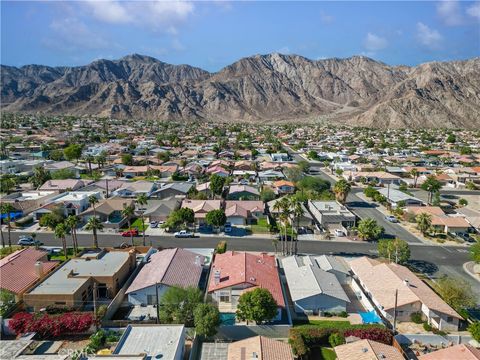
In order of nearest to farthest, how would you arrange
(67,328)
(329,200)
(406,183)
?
(67,328), (329,200), (406,183)

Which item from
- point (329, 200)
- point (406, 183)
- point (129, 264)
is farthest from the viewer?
point (406, 183)

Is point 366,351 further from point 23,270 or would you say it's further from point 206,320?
point 23,270

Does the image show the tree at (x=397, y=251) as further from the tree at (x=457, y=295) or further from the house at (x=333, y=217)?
the house at (x=333, y=217)

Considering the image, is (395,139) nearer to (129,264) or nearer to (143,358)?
(129,264)

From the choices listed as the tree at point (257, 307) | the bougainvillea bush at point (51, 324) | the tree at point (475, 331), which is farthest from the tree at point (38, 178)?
the tree at point (475, 331)

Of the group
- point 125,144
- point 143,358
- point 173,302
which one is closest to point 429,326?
point 173,302
